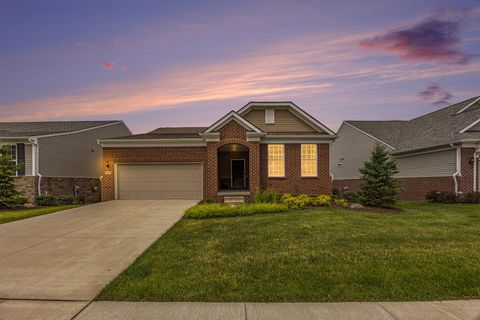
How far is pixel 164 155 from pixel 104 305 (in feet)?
45.7

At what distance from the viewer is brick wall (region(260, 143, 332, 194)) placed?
56.2 feet

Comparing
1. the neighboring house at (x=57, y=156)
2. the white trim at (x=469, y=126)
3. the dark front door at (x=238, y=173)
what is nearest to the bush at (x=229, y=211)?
the dark front door at (x=238, y=173)

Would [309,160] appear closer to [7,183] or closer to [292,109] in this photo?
[292,109]

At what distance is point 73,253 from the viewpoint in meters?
7.01

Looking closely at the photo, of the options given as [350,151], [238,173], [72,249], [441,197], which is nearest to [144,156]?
[238,173]

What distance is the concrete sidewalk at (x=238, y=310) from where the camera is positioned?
3.90 m

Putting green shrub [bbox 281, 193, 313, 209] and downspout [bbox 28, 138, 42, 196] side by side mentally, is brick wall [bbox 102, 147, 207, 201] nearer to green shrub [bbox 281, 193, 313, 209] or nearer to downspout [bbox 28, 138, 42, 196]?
downspout [bbox 28, 138, 42, 196]

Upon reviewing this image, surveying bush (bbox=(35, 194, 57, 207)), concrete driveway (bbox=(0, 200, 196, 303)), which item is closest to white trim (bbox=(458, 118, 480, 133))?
concrete driveway (bbox=(0, 200, 196, 303))

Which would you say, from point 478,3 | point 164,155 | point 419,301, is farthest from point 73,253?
point 478,3

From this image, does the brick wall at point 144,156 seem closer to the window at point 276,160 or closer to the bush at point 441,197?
the window at point 276,160

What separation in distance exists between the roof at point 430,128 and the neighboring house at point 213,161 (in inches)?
306

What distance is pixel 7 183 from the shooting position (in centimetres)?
1569

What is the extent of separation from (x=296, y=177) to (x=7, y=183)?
52.8 feet

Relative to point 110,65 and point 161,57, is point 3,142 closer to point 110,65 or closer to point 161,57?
point 110,65
